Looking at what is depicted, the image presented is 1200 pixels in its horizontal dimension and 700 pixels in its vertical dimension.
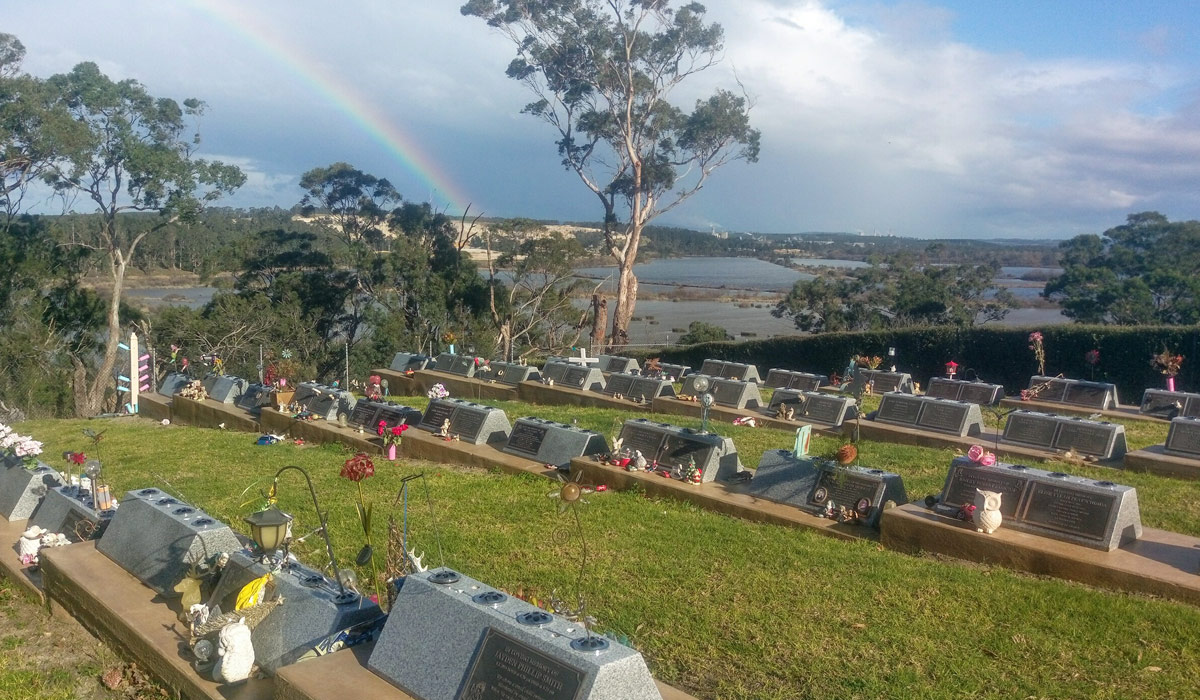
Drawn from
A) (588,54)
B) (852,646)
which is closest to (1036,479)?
(852,646)

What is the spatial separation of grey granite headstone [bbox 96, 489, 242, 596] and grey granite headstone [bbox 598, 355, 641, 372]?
15.0 m

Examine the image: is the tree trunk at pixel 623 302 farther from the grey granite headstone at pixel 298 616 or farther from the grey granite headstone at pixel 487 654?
the grey granite headstone at pixel 487 654

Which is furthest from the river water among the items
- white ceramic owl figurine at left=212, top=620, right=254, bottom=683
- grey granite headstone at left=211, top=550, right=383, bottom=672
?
white ceramic owl figurine at left=212, top=620, right=254, bottom=683

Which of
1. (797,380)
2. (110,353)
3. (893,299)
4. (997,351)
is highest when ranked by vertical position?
(893,299)

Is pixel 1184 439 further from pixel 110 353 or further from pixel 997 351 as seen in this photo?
pixel 110 353

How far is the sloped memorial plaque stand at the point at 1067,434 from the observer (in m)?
11.1

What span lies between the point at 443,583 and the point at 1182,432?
1043cm

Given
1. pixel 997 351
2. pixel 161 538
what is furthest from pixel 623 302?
pixel 161 538

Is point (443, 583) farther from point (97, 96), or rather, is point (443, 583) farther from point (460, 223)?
point (460, 223)

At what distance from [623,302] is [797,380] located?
532 inches

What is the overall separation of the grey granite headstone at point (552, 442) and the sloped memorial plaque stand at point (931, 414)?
5369 mm

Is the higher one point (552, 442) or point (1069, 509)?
point (1069, 509)

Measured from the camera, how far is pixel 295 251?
34375mm

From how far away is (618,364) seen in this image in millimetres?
21938
